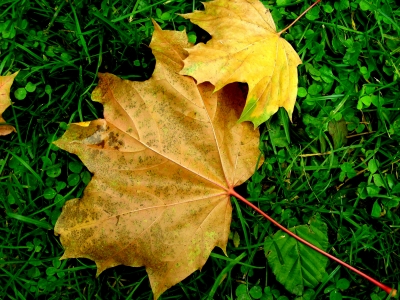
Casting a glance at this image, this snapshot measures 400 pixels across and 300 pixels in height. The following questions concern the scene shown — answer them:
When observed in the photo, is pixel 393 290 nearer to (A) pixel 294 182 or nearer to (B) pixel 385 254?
(B) pixel 385 254

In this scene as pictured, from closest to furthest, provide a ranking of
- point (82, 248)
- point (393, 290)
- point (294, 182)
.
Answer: point (82, 248), point (393, 290), point (294, 182)

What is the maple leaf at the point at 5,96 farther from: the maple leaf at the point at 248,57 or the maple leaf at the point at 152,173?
the maple leaf at the point at 248,57

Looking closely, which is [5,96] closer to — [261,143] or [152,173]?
[152,173]

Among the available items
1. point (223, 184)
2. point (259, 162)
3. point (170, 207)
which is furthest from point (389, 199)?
point (170, 207)

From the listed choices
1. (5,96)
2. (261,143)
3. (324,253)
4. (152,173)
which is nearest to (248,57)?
(261,143)

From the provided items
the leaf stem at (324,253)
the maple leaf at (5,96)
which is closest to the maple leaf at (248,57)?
the leaf stem at (324,253)

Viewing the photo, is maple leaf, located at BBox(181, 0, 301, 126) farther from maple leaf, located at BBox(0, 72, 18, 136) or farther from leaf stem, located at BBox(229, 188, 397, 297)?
maple leaf, located at BBox(0, 72, 18, 136)
